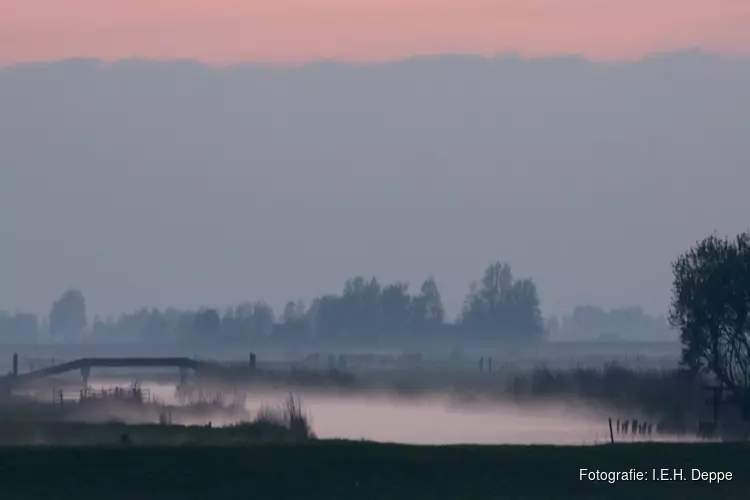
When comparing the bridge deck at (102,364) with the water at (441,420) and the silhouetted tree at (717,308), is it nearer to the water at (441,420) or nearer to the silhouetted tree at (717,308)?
the water at (441,420)

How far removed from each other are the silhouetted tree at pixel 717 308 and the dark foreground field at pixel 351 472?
47.9 ft

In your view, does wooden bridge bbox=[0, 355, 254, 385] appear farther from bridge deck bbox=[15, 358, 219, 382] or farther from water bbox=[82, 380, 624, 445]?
water bbox=[82, 380, 624, 445]

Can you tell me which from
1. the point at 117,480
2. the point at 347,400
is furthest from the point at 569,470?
the point at 347,400

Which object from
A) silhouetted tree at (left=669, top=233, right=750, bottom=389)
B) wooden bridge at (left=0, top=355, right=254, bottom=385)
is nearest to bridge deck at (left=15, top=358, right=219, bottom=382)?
wooden bridge at (left=0, top=355, right=254, bottom=385)

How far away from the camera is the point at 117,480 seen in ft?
98.2

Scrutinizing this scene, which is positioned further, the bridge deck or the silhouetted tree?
the bridge deck

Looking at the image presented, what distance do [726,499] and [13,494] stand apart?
14.2 metres

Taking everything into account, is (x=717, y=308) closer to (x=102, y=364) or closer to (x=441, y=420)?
(x=441, y=420)

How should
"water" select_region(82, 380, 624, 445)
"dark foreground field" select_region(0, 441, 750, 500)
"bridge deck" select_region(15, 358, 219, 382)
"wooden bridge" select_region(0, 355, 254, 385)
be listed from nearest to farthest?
"dark foreground field" select_region(0, 441, 750, 500) → "water" select_region(82, 380, 624, 445) → "wooden bridge" select_region(0, 355, 254, 385) → "bridge deck" select_region(15, 358, 219, 382)

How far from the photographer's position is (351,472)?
31.0 meters

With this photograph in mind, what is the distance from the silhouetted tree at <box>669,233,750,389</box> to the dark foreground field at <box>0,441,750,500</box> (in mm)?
14608

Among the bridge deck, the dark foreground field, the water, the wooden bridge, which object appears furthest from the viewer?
the bridge deck

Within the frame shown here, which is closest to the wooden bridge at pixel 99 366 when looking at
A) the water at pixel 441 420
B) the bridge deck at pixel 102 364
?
the bridge deck at pixel 102 364

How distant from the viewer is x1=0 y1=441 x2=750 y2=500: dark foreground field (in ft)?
96.9
